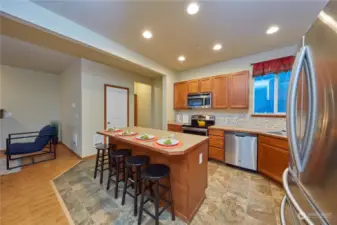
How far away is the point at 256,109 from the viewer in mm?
3428

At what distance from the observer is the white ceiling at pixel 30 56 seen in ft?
9.83

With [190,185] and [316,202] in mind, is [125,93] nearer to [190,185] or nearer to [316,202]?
[190,185]

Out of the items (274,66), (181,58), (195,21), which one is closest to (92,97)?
(181,58)

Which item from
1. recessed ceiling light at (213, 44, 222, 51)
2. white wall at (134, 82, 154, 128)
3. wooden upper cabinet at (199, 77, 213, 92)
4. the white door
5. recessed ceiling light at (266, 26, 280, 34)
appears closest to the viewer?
recessed ceiling light at (266, 26, 280, 34)

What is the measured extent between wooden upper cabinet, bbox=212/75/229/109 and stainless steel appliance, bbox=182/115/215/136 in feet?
1.42

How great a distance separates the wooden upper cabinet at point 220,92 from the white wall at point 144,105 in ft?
9.75

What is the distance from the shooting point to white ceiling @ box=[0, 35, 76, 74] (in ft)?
9.83

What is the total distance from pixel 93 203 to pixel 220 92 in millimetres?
3524

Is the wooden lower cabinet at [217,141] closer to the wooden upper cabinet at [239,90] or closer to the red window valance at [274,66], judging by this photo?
the wooden upper cabinet at [239,90]

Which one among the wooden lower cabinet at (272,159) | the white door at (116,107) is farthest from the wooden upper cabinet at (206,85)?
the white door at (116,107)

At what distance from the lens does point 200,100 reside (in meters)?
4.01

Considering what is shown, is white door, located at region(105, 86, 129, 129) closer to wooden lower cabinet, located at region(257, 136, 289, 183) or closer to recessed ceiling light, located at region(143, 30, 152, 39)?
recessed ceiling light, located at region(143, 30, 152, 39)

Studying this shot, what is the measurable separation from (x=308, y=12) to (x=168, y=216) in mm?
3382

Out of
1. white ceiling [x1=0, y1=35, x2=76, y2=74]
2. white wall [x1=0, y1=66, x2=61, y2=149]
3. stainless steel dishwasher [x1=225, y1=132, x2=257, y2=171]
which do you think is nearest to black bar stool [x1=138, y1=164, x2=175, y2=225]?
stainless steel dishwasher [x1=225, y1=132, x2=257, y2=171]
